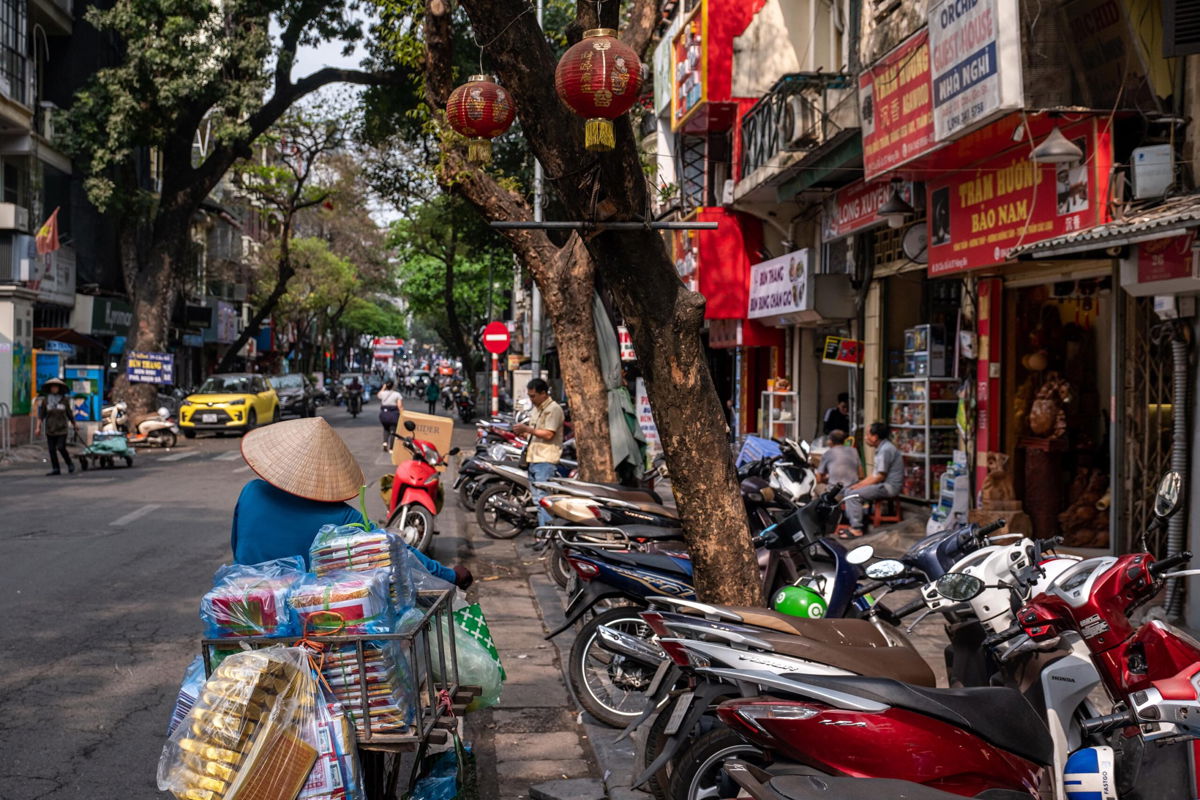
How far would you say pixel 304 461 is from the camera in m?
4.74

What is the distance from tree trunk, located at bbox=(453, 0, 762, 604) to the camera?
5707 millimetres

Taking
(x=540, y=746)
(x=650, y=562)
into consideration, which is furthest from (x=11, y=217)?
(x=540, y=746)

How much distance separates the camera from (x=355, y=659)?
3920 mm

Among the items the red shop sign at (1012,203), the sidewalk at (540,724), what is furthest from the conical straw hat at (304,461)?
the red shop sign at (1012,203)

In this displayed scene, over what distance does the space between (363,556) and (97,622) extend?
4805 millimetres

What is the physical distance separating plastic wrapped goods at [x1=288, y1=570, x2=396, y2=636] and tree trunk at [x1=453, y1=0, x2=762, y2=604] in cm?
221

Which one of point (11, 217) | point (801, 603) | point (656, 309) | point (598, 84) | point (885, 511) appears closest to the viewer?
point (598, 84)

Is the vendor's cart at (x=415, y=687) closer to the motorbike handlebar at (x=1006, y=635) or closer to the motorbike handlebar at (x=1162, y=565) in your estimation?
the motorbike handlebar at (x=1006, y=635)

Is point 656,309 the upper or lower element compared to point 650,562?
upper

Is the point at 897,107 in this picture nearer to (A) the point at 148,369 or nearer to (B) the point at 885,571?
(B) the point at 885,571

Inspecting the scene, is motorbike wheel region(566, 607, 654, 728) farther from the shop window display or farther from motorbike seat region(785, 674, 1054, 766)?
the shop window display

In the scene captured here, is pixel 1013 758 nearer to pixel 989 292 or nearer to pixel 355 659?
pixel 355 659

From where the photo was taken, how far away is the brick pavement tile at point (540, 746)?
19.3ft

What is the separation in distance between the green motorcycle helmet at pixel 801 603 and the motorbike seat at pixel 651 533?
1284 mm
